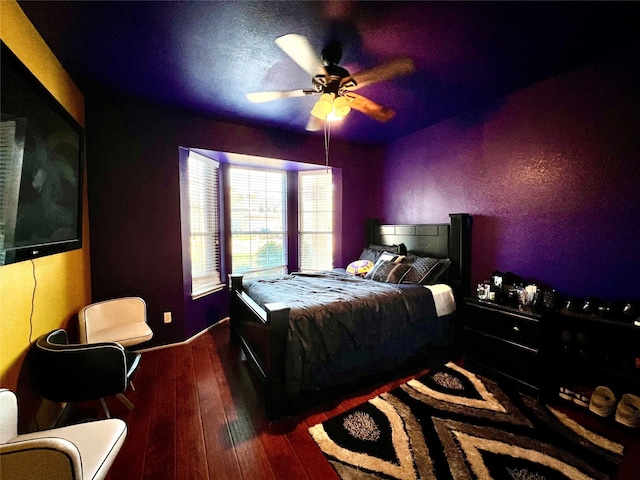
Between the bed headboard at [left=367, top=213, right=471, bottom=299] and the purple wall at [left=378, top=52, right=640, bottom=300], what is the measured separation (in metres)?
0.11

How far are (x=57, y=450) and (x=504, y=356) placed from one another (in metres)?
2.87

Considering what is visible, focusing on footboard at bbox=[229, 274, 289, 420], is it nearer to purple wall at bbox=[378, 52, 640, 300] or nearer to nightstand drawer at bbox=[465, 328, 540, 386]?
nightstand drawer at bbox=[465, 328, 540, 386]

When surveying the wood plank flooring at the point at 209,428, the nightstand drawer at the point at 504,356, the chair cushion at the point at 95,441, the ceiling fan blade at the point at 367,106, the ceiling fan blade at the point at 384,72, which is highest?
the ceiling fan blade at the point at 384,72

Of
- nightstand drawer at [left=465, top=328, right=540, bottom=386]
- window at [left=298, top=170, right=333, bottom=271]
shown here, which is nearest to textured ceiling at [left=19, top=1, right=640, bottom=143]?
window at [left=298, top=170, right=333, bottom=271]

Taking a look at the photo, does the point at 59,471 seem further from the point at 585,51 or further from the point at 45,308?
the point at 585,51

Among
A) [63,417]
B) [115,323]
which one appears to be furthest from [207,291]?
[63,417]

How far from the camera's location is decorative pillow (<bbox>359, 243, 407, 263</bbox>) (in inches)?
147

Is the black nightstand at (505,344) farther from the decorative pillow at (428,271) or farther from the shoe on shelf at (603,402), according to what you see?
the decorative pillow at (428,271)

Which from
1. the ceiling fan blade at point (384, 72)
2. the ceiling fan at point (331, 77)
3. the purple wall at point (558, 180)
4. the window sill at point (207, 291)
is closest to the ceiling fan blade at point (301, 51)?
the ceiling fan at point (331, 77)

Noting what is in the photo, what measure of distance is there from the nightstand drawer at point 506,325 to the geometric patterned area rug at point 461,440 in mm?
452

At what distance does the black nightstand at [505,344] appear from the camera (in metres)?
2.10

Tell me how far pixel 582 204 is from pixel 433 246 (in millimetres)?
1422

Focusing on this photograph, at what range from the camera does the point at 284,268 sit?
4.54 meters

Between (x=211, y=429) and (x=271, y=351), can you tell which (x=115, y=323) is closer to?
(x=211, y=429)
